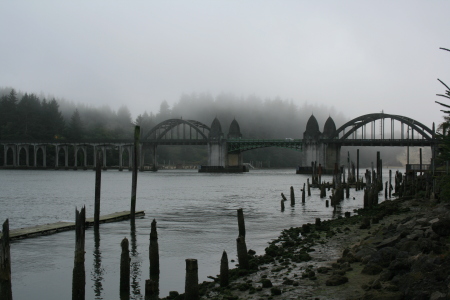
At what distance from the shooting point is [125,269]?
1488 centimetres

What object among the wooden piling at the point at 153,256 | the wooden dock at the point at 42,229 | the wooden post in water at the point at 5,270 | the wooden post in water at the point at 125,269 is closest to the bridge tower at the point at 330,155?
the wooden dock at the point at 42,229

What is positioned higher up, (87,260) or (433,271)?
(433,271)

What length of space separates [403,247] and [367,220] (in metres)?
11.7

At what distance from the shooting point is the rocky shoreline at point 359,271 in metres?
10.6

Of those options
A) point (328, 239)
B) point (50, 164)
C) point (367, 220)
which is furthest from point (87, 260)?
point (50, 164)

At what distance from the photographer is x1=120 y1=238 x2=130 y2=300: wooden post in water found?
1470cm

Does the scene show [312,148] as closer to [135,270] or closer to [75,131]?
[75,131]

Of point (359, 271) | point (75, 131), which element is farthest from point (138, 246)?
point (75, 131)

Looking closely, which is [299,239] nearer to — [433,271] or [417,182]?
[433,271]

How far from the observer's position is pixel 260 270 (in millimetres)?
16438

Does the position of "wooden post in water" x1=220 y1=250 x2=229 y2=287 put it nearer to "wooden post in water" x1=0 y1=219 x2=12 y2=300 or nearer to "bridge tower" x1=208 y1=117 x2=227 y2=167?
"wooden post in water" x1=0 y1=219 x2=12 y2=300

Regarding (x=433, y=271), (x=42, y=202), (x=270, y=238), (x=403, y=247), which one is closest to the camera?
(x=433, y=271)

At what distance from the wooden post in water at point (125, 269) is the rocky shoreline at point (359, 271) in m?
1.55

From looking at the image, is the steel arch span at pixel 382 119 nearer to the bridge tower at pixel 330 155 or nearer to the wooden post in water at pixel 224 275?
the bridge tower at pixel 330 155
